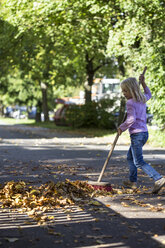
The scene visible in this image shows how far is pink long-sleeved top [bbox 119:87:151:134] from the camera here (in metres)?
6.57

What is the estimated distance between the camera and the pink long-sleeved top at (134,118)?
6.57 meters

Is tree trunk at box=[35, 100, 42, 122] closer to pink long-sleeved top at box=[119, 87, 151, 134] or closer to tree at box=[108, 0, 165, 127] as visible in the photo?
tree at box=[108, 0, 165, 127]

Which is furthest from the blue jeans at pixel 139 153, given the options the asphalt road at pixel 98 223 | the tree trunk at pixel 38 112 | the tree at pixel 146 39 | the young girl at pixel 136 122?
the tree trunk at pixel 38 112

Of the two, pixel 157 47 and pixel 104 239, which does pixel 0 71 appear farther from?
pixel 104 239

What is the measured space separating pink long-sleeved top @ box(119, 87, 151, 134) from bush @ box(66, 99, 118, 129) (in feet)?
60.7

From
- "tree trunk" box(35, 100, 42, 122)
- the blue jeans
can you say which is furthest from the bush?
"tree trunk" box(35, 100, 42, 122)

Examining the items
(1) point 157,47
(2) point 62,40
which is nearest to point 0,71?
(2) point 62,40

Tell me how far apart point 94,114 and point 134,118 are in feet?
63.6

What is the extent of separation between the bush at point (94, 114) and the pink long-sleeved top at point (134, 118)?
60.7ft

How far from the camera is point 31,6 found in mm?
19797

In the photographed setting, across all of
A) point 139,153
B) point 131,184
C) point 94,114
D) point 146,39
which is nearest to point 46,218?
point 139,153

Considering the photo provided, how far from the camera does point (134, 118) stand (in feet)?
21.5

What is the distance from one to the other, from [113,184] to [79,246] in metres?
3.50

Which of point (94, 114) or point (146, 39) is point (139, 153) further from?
point (94, 114)
